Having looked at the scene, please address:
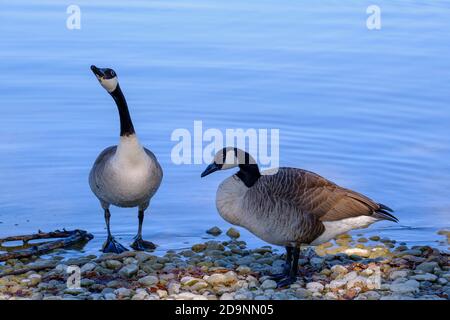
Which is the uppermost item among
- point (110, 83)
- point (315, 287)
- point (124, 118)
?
point (110, 83)

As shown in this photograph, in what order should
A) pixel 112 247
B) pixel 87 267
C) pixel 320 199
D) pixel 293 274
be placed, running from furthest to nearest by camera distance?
pixel 112 247 < pixel 87 267 < pixel 293 274 < pixel 320 199

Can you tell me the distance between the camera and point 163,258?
8898 millimetres

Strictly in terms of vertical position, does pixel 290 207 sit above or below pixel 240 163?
below

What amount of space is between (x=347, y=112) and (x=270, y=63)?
7.50 feet

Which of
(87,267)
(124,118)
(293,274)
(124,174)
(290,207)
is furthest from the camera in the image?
(124,118)

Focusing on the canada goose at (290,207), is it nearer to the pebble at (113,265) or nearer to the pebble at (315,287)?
the pebble at (315,287)

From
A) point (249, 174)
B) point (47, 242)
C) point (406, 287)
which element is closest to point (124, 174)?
point (47, 242)

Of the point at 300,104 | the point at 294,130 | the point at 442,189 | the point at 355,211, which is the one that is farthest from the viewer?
the point at 300,104

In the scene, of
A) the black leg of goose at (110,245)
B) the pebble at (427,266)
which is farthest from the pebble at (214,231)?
the pebble at (427,266)

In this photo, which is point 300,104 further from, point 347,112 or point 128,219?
point 128,219

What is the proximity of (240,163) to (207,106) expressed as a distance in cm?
532

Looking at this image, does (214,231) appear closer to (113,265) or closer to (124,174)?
(124,174)

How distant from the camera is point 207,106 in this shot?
13.6 m
